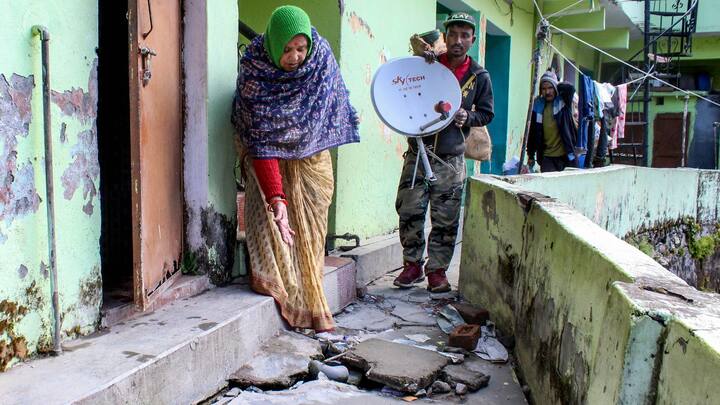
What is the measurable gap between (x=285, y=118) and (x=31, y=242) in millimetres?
1377

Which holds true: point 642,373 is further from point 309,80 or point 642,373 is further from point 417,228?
point 417,228

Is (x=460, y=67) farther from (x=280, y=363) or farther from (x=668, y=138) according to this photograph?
(x=668, y=138)

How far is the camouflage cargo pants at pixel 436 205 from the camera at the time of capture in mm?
4398

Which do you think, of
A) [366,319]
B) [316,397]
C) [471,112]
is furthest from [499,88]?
[316,397]

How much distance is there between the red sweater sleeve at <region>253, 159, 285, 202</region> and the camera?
3262mm

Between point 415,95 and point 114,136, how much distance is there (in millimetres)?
1840

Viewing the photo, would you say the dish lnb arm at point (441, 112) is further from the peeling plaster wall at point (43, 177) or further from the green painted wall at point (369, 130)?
the peeling plaster wall at point (43, 177)

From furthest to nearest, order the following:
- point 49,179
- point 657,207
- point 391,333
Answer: point 657,207 < point 391,333 < point 49,179

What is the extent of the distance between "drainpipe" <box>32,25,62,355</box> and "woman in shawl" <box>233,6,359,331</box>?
1061 millimetres

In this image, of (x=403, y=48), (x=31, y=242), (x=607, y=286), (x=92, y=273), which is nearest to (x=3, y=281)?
(x=31, y=242)

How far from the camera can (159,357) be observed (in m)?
2.41

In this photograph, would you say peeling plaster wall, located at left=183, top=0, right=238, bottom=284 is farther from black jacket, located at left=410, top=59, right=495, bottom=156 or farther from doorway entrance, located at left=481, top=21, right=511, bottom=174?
doorway entrance, located at left=481, top=21, right=511, bottom=174

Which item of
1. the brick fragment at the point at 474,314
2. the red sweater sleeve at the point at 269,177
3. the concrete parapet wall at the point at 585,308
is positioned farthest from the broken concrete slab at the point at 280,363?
the concrete parapet wall at the point at 585,308

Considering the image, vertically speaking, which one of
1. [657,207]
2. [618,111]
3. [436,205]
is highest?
[618,111]
